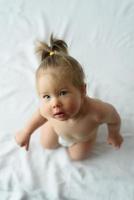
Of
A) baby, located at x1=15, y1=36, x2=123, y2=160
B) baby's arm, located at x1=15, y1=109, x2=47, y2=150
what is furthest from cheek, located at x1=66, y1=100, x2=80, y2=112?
baby's arm, located at x1=15, y1=109, x2=47, y2=150

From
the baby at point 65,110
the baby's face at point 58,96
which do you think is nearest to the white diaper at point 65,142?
the baby at point 65,110

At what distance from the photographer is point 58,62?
67 centimetres

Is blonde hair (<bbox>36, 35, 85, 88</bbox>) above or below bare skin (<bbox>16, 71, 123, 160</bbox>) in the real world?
above

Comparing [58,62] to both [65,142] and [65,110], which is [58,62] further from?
[65,142]

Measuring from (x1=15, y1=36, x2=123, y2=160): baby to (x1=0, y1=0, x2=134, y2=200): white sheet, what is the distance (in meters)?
0.03

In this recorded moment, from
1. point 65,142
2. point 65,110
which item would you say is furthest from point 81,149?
point 65,110

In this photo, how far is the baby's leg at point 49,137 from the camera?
0.83m

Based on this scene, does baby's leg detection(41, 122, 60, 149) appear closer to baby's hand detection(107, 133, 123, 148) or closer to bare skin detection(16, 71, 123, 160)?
bare skin detection(16, 71, 123, 160)

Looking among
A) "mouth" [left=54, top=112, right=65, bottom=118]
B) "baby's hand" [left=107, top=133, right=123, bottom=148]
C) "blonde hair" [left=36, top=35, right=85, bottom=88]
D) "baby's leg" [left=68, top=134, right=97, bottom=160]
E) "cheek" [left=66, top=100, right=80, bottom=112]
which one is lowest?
"baby's leg" [left=68, top=134, right=97, bottom=160]

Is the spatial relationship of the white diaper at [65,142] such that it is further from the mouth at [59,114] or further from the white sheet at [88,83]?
the mouth at [59,114]

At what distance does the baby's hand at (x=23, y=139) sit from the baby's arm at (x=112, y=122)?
0.18 metres

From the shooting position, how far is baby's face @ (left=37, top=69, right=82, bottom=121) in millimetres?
668

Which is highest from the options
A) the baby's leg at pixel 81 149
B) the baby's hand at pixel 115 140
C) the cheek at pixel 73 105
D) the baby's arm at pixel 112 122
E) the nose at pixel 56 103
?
the nose at pixel 56 103

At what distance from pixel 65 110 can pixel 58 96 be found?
1.2 inches
